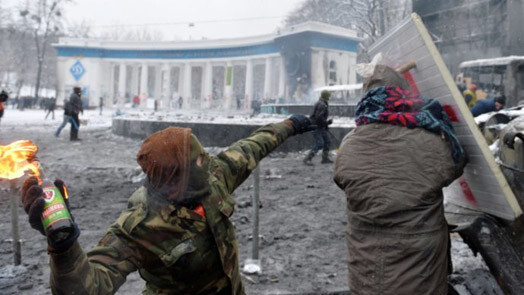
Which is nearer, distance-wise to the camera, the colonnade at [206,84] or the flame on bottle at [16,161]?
the flame on bottle at [16,161]

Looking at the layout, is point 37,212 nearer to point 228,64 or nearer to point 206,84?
point 228,64

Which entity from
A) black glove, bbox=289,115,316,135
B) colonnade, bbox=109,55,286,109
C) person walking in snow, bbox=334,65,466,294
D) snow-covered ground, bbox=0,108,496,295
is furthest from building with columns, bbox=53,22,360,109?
person walking in snow, bbox=334,65,466,294

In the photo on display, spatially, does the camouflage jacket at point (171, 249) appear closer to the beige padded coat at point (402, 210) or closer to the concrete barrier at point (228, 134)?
the beige padded coat at point (402, 210)

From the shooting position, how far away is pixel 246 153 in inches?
93.0

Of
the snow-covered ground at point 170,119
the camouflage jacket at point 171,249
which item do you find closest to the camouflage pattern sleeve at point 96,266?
the camouflage jacket at point 171,249

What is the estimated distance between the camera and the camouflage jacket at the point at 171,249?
173 cm

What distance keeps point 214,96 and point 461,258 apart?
43839mm

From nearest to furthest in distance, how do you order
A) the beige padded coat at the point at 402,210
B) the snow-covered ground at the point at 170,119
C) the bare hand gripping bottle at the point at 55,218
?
the bare hand gripping bottle at the point at 55,218
the beige padded coat at the point at 402,210
the snow-covered ground at the point at 170,119

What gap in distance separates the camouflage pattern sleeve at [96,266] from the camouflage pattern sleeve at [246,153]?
22.7 inches

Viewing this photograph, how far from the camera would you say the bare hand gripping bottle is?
136 cm

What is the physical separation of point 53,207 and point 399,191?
4.99ft

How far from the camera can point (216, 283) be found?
197cm

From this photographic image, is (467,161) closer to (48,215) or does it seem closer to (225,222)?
(225,222)

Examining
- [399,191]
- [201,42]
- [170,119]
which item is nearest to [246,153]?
[399,191]
